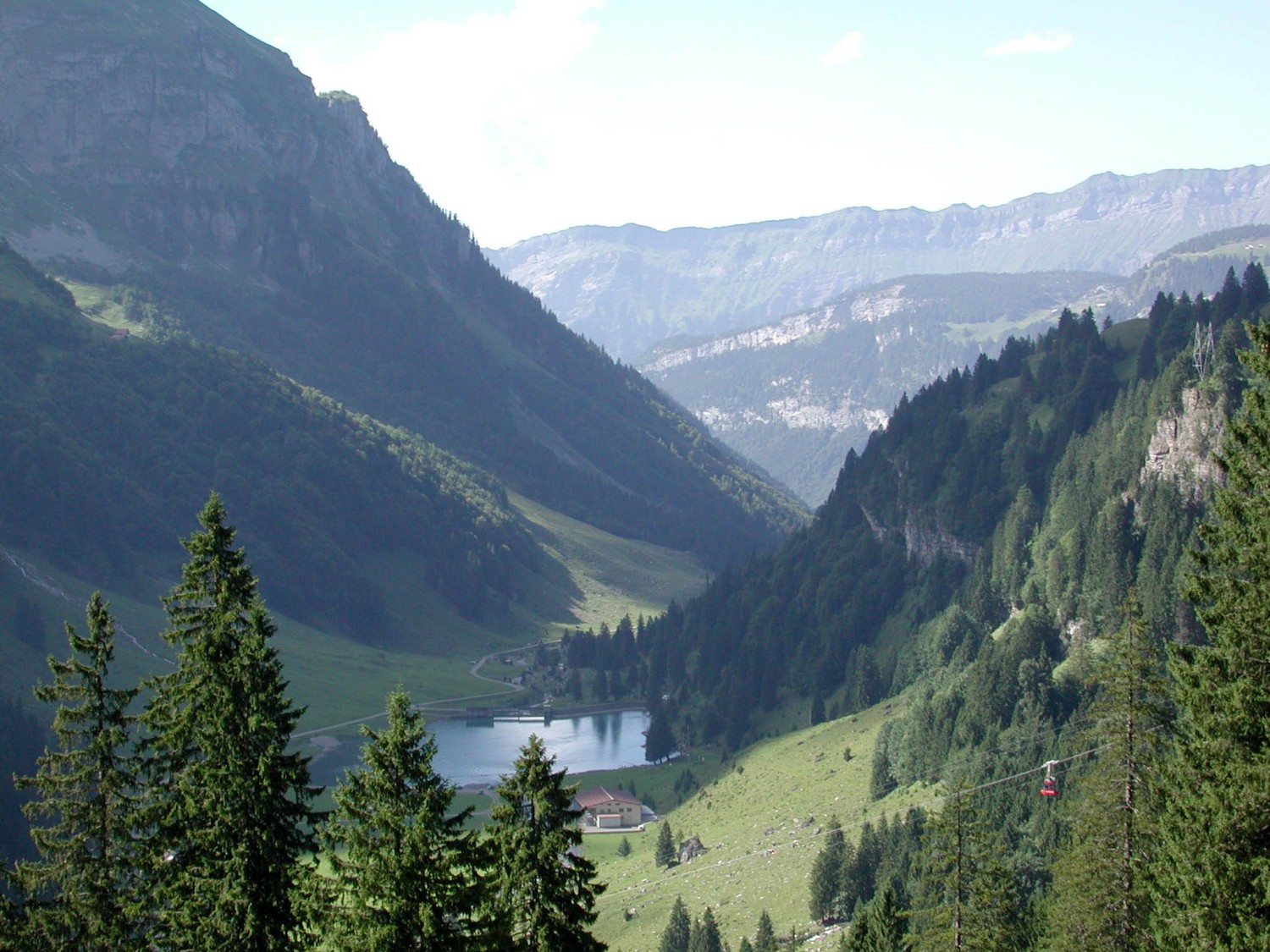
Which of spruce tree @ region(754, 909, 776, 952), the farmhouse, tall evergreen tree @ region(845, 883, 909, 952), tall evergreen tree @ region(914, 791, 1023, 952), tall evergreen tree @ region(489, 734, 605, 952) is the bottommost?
spruce tree @ region(754, 909, 776, 952)

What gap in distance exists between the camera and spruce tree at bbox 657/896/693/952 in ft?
307

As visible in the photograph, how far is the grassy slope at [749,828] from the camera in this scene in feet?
352

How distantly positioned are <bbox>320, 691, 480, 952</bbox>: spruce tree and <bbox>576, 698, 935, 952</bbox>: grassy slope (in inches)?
2544

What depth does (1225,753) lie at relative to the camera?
32.2 metres

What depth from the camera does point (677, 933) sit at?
94.5m

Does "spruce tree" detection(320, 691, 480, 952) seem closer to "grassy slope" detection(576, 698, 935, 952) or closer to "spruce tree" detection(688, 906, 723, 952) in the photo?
"spruce tree" detection(688, 906, 723, 952)

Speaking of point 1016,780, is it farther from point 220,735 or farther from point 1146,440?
point 220,735

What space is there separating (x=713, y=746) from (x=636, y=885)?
6900 centimetres

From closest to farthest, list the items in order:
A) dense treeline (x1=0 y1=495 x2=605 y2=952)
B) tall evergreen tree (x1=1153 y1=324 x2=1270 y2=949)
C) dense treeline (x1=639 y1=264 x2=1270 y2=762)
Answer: tall evergreen tree (x1=1153 y1=324 x2=1270 y2=949) < dense treeline (x1=0 y1=495 x2=605 y2=952) < dense treeline (x1=639 y1=264 x2=1270 y2=762)

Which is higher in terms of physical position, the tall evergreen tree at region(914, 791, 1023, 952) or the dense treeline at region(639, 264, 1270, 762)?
the dense treeline at region(639, 264, 1270, 762)

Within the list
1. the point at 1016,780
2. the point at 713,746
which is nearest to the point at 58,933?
the point at 1016,780

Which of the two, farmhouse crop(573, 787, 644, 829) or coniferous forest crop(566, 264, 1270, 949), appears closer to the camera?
coniferous forest crop(566, 264, 1270, 949)

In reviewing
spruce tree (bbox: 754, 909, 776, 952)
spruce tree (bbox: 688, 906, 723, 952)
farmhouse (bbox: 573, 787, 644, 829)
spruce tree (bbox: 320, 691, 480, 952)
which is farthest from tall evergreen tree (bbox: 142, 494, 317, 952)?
farmhouse (bbox: 573, 787, 644, 829)

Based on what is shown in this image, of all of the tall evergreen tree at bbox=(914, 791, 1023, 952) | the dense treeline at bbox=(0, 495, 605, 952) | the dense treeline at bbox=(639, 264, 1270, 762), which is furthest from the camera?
the dense treeline at bbox=(639, 264, 1270, 762)
